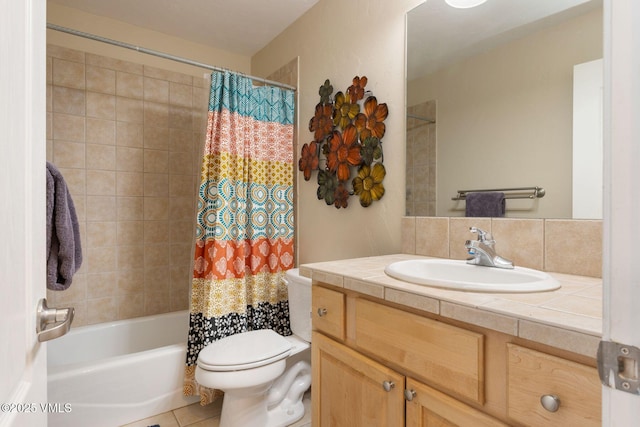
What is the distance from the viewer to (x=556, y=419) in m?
0.61

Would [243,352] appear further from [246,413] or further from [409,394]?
[409,394]

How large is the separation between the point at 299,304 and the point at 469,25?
159 cm

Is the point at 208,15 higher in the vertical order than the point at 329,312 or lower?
higher

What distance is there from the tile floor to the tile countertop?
3.87 ft

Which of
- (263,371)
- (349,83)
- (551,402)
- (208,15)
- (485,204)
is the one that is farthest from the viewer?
(208,15)

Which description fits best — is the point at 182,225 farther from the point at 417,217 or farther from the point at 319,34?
the point at 417,217

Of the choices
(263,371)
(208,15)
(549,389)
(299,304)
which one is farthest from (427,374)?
(208,15)

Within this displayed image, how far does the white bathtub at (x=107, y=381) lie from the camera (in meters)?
1.58

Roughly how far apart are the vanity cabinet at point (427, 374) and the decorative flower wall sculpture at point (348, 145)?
0.78 m

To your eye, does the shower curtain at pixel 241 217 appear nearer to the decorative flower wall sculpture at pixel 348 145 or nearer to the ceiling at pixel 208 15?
the decorative flower wall sculpture at pixel 348 145

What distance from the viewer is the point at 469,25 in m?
1.38

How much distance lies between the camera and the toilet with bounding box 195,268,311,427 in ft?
4.76

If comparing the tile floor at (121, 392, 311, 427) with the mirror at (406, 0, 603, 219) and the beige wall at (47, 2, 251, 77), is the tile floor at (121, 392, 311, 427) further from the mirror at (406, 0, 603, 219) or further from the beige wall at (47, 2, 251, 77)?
the beige wall at (47, 2, 251, 77)

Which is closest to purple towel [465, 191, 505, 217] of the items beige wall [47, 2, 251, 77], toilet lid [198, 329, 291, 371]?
toilet lid [198, 329, 291, 371]
